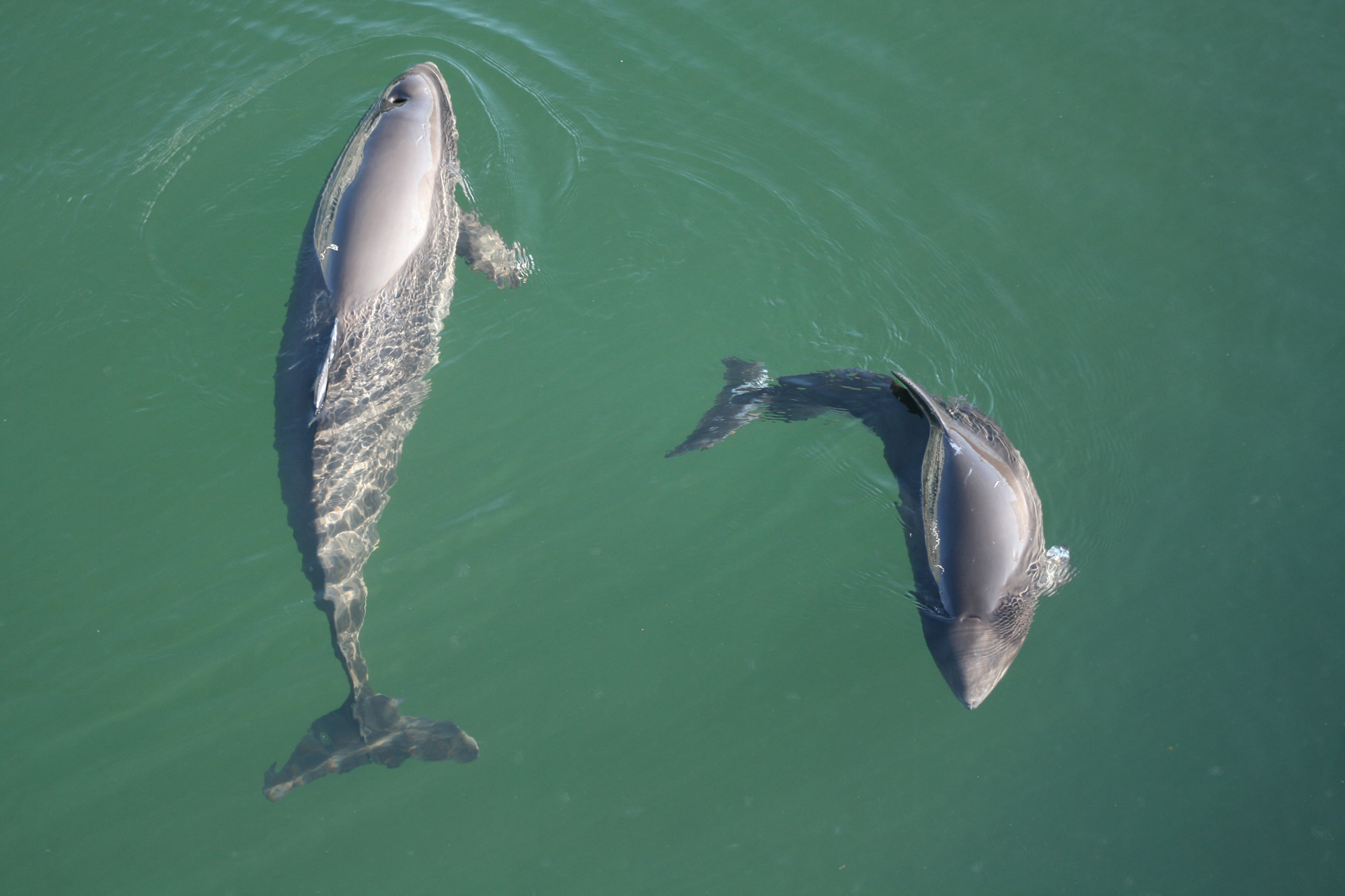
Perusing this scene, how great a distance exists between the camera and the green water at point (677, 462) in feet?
21.0

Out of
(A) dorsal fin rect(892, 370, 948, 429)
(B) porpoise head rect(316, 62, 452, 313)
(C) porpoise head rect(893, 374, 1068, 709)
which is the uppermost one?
(B) porpoise head rect(316, 62, 452, 313)

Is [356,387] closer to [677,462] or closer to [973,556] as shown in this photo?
[677,462]

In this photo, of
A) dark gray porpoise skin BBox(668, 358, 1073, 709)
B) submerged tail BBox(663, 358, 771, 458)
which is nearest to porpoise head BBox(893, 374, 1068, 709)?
dark gray porpoise skin BBox(668, 358, 1073, 709)

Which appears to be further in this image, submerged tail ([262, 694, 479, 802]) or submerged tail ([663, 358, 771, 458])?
submerged tail ([663, 358, 771, 458])

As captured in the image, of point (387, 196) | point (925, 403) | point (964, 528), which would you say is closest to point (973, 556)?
point (964, 528)

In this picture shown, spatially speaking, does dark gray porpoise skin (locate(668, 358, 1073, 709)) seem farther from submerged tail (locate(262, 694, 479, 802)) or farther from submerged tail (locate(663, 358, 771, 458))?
submerged tail (locate(262, 694, 479, 802))

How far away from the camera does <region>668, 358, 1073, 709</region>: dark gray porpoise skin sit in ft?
19.3

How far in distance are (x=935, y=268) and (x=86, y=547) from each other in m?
7.43

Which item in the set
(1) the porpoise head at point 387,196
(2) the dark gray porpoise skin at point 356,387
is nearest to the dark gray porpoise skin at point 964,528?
(2) the dark gray porpoise skin at point 356,387

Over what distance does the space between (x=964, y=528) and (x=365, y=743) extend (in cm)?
451

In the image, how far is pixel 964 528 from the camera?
19.3 feet

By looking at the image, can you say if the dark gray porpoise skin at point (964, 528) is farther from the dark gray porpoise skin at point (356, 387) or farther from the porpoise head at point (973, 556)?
the dark gray porpoise skin at point (356, 387)

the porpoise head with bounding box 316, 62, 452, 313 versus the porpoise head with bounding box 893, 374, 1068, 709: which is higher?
the porpoise head with bounding box 316, 62, 452, 313

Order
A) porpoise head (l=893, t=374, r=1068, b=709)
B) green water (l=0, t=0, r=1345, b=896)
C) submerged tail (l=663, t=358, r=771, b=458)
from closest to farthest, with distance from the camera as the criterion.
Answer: porpoise head (l=893, t=374, r=1068, b=709) → green water (l=0, t=0, r=1345, b=896) → submerged tail (l=663, t=358, r=771, b=458)
